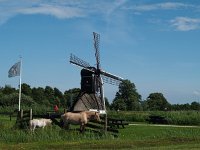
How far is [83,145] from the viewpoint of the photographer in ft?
74.9

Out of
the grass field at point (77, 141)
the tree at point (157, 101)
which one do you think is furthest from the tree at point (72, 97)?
the grass field at point (77, 141)

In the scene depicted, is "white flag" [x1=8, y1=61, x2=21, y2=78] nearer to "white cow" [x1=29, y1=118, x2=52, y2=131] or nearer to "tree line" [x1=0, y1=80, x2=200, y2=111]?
"white cow" [x1=29, y1=118, x2=52, y2=131]

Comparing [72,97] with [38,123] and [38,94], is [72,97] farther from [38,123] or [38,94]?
[38,94]

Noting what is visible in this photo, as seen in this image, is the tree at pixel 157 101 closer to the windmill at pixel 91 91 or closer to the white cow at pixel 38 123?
the windmill at pixel 91 91

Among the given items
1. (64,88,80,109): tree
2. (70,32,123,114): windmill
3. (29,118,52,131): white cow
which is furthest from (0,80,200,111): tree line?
(29,118,52,131): white cow

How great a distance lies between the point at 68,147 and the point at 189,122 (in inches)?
1255

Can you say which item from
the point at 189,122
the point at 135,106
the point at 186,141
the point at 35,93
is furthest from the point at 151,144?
the point at 35,93

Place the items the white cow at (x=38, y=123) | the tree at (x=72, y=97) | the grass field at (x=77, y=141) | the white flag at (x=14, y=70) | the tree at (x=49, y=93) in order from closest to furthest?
the grass field at (x=77, y=141) → the white cow at (x=38, y=123) → the white flag at (x=14, y=70) → the tree at (x=72, y=97) → the tree at (x=49, y=93)

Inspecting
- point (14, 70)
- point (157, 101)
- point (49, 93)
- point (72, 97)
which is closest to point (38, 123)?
point (14, 70)

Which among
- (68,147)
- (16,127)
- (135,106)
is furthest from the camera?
(135,106)

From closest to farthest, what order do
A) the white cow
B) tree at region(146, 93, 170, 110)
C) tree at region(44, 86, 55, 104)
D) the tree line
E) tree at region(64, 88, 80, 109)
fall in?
the white cow, tree at region(64, 88, 80, 109), the tree line, tree at region(44, 86, 55, 104), tree at region(146, 93, 170, 110)

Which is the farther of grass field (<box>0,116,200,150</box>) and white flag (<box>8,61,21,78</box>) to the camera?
white flag (<box>8,61,21,78</box>)

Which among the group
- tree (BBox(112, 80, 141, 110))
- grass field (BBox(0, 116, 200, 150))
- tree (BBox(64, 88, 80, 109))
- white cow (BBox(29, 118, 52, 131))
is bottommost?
grass field (BBox(0, 116, 200, 150))

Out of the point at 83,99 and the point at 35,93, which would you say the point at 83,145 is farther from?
the point at 35,93
